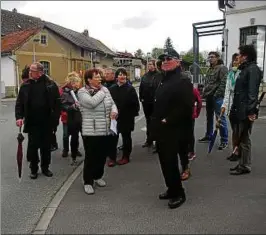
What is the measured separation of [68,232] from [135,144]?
5238 mm

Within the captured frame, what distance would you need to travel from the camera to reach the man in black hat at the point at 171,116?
486cm

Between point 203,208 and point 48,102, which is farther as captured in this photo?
point 48,102

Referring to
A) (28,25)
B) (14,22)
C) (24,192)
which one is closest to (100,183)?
(24,192)

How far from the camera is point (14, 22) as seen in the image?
5606 cm

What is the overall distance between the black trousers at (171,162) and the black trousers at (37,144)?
2.36m

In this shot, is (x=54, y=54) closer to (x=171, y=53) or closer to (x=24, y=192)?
(x=24, y=192)

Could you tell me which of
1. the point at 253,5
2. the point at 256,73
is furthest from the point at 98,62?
the point at 256,73

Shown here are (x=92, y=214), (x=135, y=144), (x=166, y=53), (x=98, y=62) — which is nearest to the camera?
(x=92, y=214)

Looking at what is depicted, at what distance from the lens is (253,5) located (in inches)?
794

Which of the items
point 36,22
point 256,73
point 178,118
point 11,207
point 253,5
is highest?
point 36,22

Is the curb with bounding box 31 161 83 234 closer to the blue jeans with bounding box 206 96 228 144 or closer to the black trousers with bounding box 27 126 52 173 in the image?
the black trousers with bounding box 27 126 52 173

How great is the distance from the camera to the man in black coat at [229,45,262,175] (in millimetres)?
6036

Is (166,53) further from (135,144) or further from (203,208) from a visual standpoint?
(135,144)

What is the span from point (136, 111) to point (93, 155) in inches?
76.4
